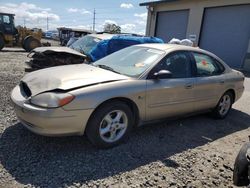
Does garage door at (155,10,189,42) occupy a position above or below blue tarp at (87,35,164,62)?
above

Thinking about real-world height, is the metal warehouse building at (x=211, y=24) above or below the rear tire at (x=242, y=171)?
above

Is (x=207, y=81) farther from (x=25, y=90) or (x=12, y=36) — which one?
(x=12, y=36)

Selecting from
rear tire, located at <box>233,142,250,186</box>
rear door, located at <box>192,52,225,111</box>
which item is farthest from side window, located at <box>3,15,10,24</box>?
rear tire, located at <box>233,142,250,186</box>

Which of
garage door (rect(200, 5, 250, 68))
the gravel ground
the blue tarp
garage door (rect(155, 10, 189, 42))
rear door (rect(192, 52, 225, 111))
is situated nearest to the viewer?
the gravel ground

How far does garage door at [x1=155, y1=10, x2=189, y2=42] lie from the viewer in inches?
731

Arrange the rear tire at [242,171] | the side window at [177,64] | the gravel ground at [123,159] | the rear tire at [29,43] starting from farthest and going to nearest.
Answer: the rear tire at [29,43] < the side window at [177,64] < the gravel ground at [123,159] < the rear tire at [242,171]

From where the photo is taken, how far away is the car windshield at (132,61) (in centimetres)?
399

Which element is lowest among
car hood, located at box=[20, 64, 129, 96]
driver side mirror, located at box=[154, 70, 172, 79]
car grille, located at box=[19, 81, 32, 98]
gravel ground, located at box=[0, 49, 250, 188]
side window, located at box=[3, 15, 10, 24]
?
gravel ground, located at box=[0, 49, 250, 188]

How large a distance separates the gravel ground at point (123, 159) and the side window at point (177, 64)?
3.32ft

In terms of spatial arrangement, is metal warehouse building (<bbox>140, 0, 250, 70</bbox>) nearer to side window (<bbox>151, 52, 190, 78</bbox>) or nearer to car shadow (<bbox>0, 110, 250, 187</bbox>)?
side window (<bbox>151, 52, 190, 78</bbox>)

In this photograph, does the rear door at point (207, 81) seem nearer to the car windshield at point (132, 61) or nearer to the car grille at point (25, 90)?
the car windshield at point (132, 61)

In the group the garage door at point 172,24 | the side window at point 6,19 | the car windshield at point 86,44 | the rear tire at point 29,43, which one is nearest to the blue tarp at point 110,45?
the car windshield at point 86,44

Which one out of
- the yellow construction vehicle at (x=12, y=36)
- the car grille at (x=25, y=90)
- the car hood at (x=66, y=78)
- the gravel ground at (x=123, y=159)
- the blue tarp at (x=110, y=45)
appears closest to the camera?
the gravel ground at (x=123, y=159)

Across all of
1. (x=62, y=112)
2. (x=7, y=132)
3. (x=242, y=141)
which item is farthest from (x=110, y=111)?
(x=242, y=141)
